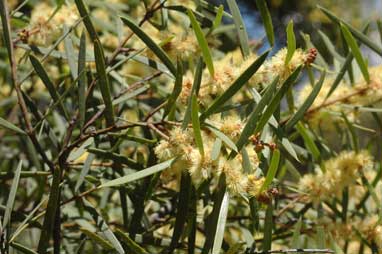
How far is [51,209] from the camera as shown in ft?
2.56

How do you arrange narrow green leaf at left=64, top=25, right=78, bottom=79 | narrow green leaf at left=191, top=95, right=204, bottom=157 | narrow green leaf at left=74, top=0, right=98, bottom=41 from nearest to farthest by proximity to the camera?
narrow green leaf at left=191, top=95, right=204, bottom=157, narrow green leaf at left=74, top=0, right=98, bottom=41, narrow green leaf at left=64, top=25, right=78, bottom=79

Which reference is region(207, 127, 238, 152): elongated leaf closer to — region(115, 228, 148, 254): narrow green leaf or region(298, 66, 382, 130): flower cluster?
region(115, 228, 148, 254): narrow green leaf

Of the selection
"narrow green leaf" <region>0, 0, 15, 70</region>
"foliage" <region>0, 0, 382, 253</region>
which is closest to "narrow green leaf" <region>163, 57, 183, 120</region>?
"foliage" <region>0, 0, 382, 253</region>

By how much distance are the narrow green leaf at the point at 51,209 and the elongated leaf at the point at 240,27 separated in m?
0.30

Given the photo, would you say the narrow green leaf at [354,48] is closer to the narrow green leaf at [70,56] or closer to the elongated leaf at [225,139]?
the elongated leaf at [225,139]

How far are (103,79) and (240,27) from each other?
0.68 ft

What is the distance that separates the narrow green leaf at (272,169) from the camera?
72 cm

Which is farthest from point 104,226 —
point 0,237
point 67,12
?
point 67,12

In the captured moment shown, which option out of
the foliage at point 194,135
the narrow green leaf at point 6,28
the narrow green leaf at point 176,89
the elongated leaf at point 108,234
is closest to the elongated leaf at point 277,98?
the foliage at point 194,135

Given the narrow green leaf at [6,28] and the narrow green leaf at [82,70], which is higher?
the narrow green leaf at [6,28]

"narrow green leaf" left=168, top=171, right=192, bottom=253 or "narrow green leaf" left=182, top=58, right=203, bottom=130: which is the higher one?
"narrow green leaf" left=182, top=58, right=203, bottom=130

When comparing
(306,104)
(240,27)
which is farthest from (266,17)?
(306,104)

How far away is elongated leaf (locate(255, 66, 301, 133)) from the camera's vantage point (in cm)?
73

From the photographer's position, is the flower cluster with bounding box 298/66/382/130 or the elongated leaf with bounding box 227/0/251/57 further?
the flower cluster with bounding box 298/66/382/130
